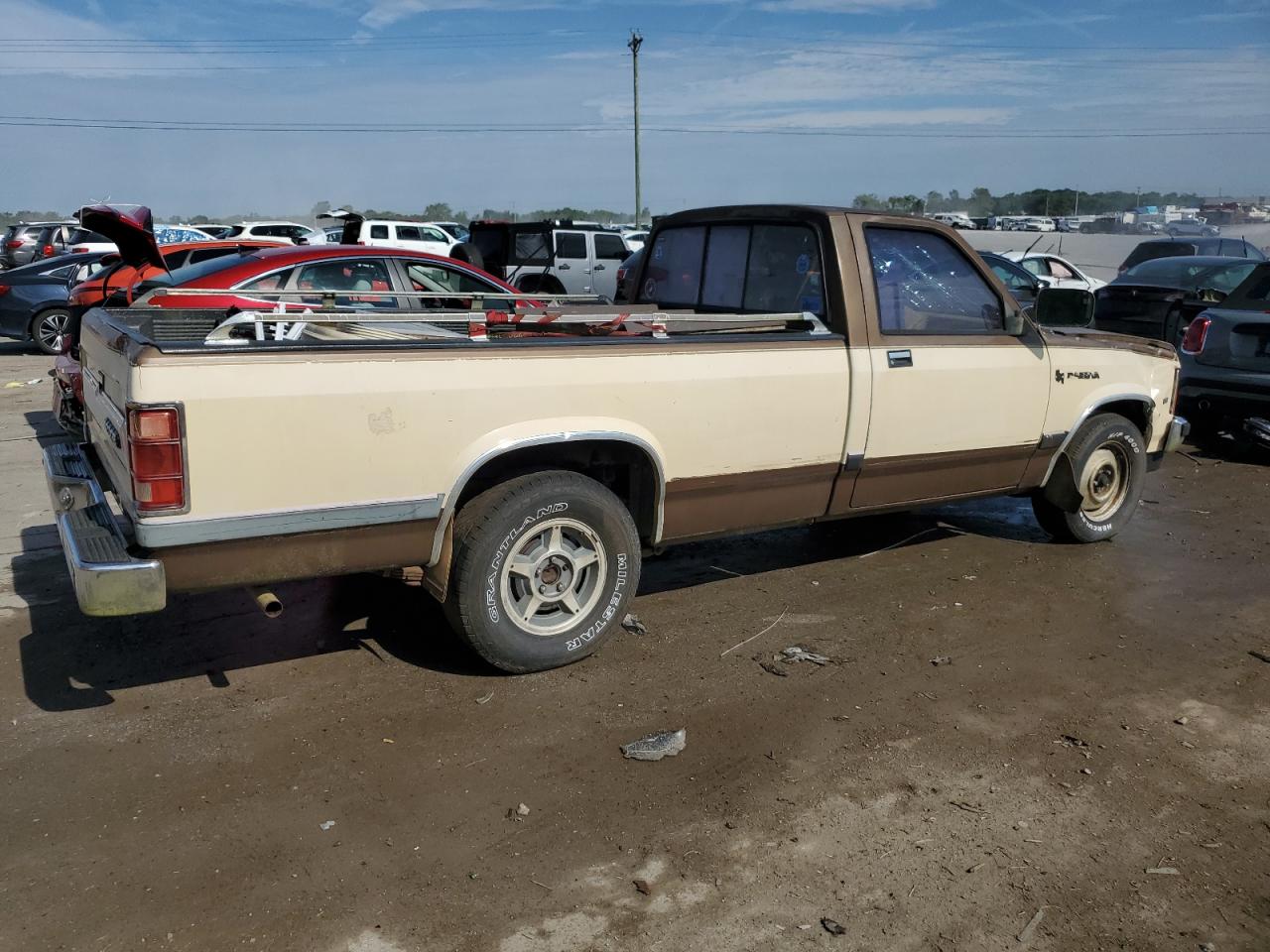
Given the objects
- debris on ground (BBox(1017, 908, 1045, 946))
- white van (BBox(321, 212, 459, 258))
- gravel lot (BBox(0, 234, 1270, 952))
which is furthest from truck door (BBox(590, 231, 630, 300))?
debris on ground (BBox(1017, 908, 1045, 946))

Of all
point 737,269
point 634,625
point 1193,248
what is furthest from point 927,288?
point 1193,248

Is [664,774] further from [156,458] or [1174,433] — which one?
[1174,433]

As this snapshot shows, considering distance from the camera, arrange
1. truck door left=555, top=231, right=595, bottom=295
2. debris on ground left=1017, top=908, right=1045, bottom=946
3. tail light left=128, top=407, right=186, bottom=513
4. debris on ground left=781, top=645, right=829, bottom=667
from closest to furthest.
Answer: debris on ground left=1017, top=908, right=1045, bottom=946 < tail light left=128, top=407, right=186, bottom=513 < debris on ground left=781, top=645, right=829, bottom=667 < truck door left=555, top=231, right=595, bottom=295

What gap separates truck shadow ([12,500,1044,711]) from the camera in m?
4.46

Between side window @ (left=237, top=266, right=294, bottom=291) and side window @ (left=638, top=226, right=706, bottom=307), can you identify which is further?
side window @ (left=237, top=266, right=294, bottom=291)

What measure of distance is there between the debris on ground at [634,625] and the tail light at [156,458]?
2182 mm

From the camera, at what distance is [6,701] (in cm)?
419

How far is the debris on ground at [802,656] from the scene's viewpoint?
4707mm

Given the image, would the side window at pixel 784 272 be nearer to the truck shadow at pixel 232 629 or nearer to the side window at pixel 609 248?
the truck shadow at pixel 232 629

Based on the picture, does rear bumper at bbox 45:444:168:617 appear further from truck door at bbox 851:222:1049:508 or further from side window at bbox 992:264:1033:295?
side window at bbox 992:264:1033:295

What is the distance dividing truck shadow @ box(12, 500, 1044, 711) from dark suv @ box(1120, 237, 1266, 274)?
16.8 m

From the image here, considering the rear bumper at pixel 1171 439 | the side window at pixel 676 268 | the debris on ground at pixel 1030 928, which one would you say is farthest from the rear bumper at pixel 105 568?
the rear bumper at pixel 1171 439

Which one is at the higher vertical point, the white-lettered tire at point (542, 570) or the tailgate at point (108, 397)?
the tailgate at point (108, 397)

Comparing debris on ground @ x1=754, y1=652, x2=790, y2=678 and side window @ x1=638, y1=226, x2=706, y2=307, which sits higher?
side window @ x1=638, y1=226, x2=706, y2=307
